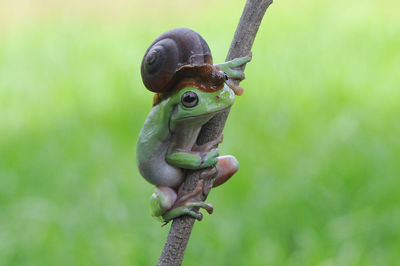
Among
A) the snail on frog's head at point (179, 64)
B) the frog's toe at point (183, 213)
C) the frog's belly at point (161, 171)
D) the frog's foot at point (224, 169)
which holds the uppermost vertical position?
the snail on frog's head at point (179, 64)

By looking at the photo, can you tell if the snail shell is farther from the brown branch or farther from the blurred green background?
the blurred green background

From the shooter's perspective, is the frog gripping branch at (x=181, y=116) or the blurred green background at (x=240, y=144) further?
the blurred green background at (x=240, y=144)

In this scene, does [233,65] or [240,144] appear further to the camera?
[240,144]

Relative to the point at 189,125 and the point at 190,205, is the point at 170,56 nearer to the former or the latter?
the point at 189,125

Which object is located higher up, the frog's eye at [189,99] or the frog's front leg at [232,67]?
the frog's front leg at [232,67]

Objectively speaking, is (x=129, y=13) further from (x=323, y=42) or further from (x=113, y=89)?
(x=323, y=42)

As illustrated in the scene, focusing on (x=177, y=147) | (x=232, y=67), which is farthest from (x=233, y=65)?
(x=177, y=147)

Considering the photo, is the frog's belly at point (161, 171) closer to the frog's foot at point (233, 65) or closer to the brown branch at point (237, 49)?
the brown branch at point (237, 49)

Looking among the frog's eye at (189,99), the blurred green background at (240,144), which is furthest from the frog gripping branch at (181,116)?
the blurred green background at (240,144)
